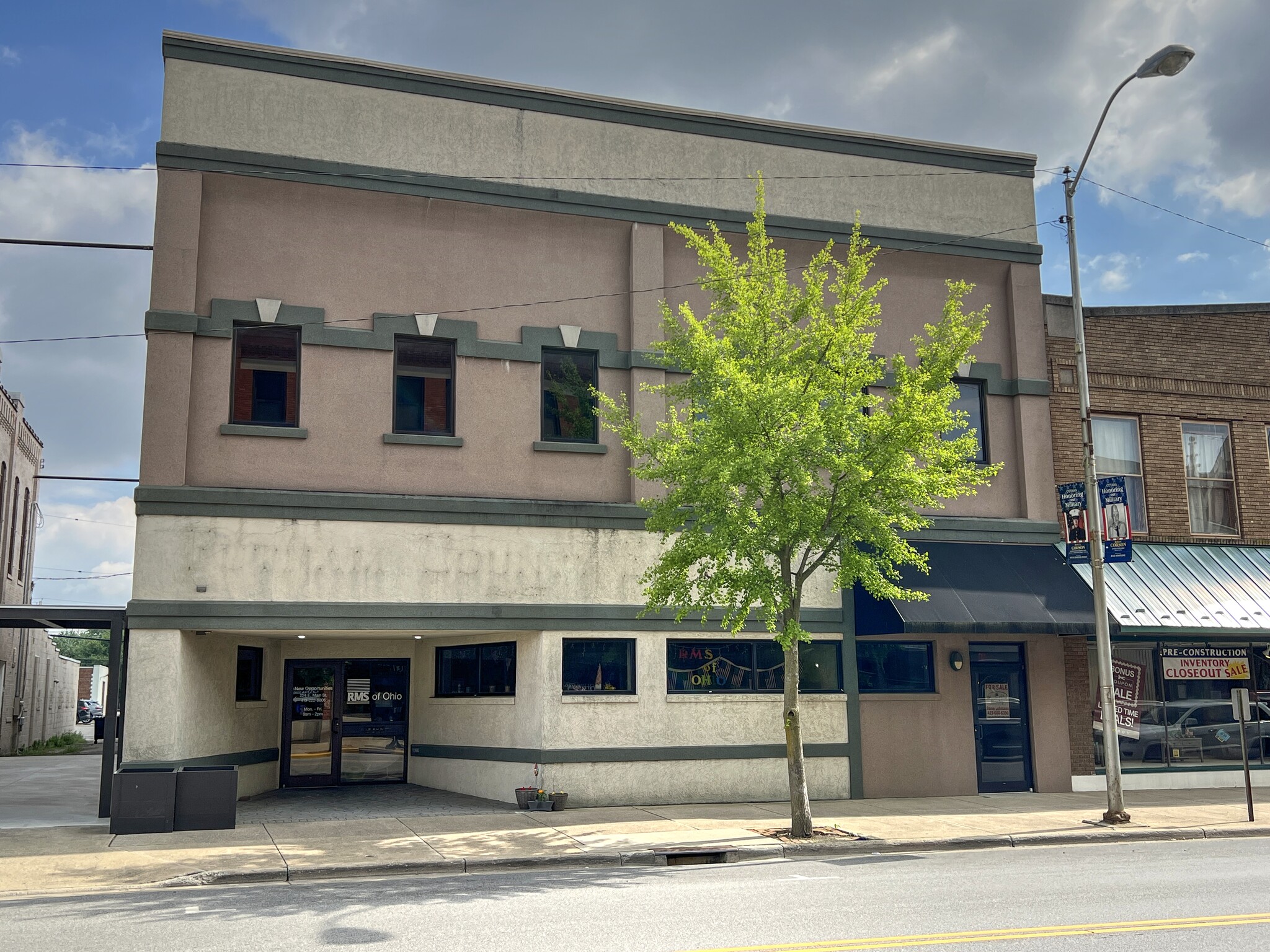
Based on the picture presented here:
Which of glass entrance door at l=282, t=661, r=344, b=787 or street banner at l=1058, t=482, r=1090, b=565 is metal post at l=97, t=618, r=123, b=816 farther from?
street banner at l=1058, t=482, r=1090, b=565

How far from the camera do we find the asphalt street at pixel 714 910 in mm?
8680

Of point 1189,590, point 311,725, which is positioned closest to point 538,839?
point 311,725

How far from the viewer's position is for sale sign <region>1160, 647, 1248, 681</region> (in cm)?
2088

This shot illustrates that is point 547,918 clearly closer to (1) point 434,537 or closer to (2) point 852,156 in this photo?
(1) point 434,537

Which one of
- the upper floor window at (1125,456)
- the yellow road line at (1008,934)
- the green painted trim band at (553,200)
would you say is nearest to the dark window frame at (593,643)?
the green painted trim band at (553,200)

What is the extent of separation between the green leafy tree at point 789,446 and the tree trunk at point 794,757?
24 mm

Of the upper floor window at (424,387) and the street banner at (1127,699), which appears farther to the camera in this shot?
the street banner at (1127,699)

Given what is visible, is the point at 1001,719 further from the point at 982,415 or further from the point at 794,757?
the point at 794,757

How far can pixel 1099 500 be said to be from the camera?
58.3ft

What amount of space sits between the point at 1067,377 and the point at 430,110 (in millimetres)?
12617

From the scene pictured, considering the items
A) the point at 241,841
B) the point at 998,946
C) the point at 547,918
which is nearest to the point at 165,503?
the point at 241,841

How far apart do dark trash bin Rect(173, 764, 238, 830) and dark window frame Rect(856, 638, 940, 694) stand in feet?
33.2

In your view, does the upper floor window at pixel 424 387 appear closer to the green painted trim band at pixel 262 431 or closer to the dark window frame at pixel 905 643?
the green painted trim band at pixel 262 431

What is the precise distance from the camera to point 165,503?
16266 millimetres
